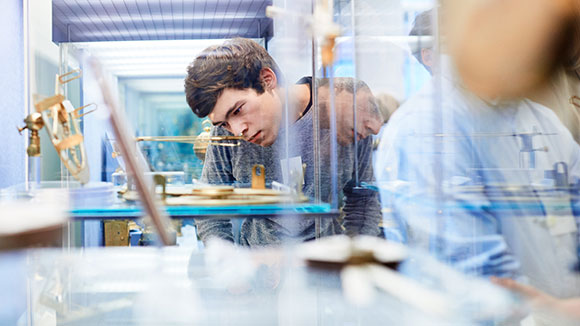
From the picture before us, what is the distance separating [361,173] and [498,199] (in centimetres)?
41

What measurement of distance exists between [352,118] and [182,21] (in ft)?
2.03

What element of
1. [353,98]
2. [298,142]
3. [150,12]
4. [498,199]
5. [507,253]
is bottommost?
[507,253]

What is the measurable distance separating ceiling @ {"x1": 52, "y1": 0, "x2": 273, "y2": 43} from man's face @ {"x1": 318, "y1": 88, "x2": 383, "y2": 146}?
0.35 m

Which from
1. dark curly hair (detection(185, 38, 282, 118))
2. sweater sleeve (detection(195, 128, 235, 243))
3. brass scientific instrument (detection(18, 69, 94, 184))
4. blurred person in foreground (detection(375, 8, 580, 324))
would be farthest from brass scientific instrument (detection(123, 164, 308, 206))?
dark curly hair (detection(185, 38, 282, 118))

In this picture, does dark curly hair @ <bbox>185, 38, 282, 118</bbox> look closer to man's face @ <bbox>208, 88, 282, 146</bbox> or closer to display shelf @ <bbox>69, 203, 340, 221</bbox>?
man's face @ <bbox>208, 88, 282, 146</bbox>

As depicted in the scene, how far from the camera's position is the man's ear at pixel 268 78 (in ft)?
4.26

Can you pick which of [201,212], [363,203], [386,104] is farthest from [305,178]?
[201,212]

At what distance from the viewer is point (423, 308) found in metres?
0.33

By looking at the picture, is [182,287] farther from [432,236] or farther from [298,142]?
[298,142]

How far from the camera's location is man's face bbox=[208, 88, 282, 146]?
1.24 meters

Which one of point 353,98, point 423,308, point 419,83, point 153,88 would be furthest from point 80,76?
point 423,308

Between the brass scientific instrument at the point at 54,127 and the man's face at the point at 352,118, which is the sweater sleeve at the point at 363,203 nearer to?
the man's face at the point at 352,118

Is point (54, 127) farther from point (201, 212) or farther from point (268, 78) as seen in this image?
point (268, 78)

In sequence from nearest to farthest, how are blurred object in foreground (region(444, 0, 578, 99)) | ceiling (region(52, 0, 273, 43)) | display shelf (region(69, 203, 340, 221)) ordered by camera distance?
1. display shelf (region(69, 203, 340, 221))
2. blurred object in foreground (region(444, 0, 578, 99))
3. ceiling (region(52, 0, 273, 43))
